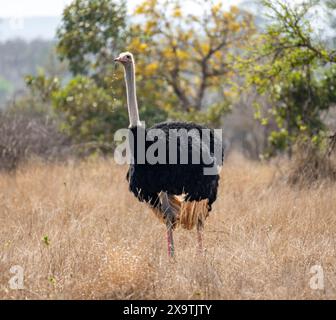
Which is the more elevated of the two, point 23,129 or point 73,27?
point 73,27

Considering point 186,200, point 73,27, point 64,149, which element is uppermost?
Answer: point 73,27

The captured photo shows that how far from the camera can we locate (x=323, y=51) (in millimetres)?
7953

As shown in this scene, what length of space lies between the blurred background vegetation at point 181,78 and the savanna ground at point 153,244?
1.21 metres

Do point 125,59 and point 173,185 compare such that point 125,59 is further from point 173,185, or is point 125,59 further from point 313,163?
point 313,163

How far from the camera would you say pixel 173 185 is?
5.38m

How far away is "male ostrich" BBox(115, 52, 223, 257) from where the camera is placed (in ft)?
17.5

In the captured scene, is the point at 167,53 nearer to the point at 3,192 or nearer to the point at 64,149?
the point at 64,149

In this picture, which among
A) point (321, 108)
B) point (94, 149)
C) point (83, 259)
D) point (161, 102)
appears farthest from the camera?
point (161, 102)

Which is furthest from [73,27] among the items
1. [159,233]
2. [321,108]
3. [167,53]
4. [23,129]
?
[159,233]

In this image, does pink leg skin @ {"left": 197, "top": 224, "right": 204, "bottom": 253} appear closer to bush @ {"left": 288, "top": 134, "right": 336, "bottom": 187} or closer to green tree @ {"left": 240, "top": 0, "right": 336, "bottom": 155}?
bush @ {"left": 288, "top": 134, "right": 336, "bottom": 187}

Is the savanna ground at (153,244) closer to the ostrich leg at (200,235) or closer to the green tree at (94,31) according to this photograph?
the ostrich leg at (200,235)

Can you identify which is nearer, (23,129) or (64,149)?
(23,129)

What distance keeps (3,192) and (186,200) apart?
2.96 metres

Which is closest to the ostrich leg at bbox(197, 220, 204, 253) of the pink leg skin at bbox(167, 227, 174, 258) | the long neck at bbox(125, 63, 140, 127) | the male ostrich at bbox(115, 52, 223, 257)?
the male ostrich at bbox(115, 52, 223, 257)
